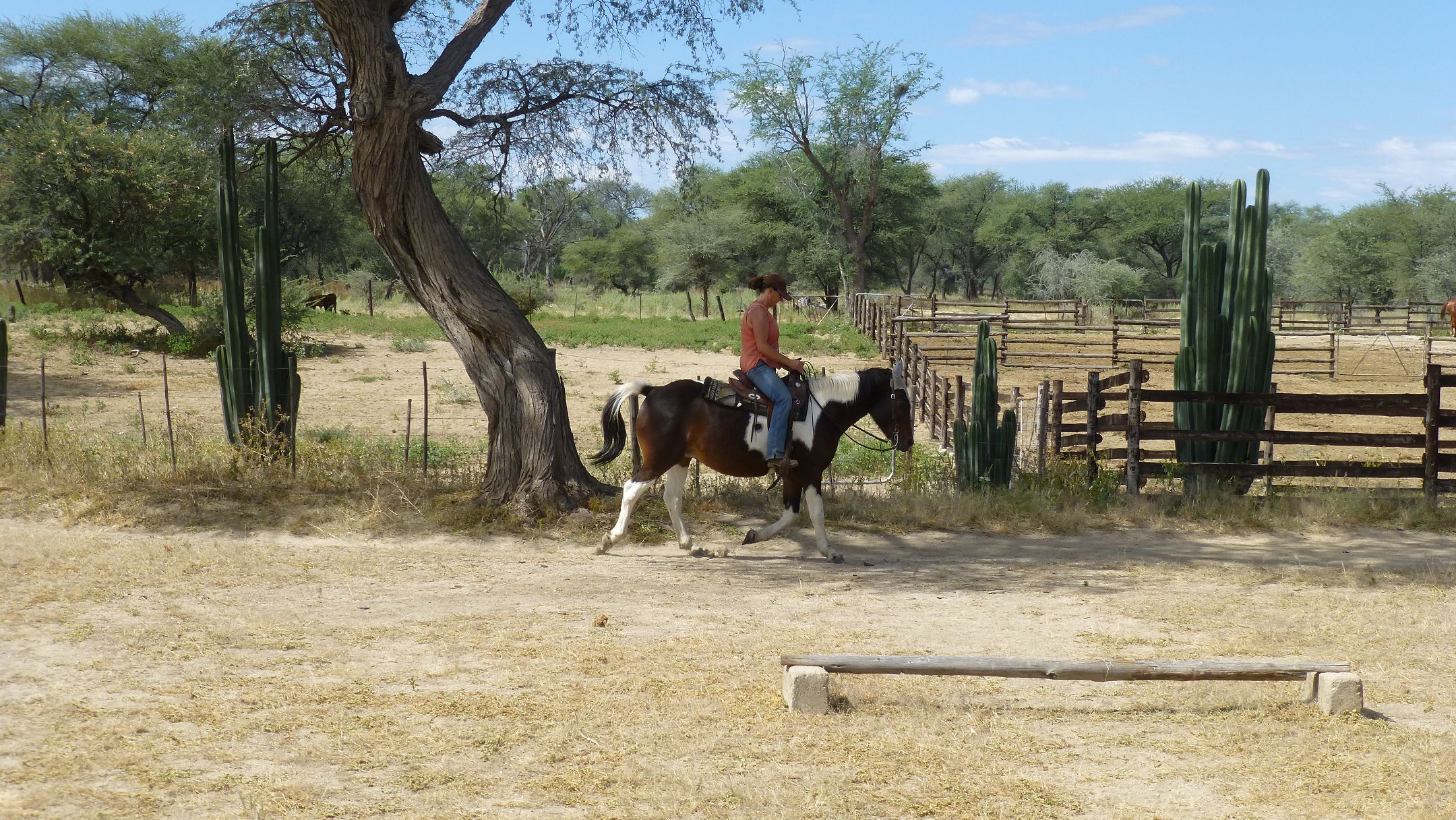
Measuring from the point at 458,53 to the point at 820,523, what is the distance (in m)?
5.87

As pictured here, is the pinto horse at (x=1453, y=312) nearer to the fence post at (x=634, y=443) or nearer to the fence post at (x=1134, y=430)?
the fence post at (x=1134, y=430)

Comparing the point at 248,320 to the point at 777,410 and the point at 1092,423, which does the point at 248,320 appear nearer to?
the point at 777,410

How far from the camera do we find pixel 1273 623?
7.87m

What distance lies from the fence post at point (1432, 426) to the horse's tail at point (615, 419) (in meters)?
8.51

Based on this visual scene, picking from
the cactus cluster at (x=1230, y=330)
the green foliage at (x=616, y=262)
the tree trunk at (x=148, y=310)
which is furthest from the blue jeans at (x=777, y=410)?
the green foliage at (x=616, y=262)

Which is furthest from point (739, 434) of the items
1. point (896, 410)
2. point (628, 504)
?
point (896, 410)

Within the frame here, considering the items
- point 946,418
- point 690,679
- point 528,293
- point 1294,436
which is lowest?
point 690,679

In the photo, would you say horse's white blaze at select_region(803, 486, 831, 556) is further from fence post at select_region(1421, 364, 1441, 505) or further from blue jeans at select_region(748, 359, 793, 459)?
fence post at select_region(1421, 364, 1441, 505)

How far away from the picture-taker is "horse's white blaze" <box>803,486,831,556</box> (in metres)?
9.97

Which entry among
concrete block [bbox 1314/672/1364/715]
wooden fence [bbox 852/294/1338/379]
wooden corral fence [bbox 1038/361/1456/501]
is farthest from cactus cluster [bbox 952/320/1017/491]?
wooden fence [bbox 852/294/1338/379]

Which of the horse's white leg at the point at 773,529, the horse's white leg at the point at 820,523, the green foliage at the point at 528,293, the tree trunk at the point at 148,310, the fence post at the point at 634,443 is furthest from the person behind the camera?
the green foliage at the point at 528,293

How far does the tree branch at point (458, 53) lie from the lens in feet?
36.0

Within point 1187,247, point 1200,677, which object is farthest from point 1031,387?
point 1200,677

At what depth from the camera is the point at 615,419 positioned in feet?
34.0
